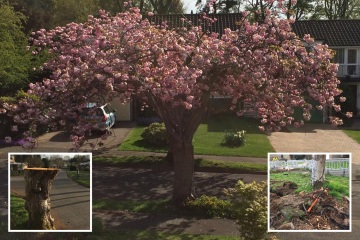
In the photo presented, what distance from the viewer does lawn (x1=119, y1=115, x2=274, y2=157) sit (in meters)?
21.0

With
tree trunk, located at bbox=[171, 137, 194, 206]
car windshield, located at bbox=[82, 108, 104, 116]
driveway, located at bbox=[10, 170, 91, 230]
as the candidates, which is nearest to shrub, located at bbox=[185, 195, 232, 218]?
tree trunk, located at bbox=[171, 137, 194, 206]

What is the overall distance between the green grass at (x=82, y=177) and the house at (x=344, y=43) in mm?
30729

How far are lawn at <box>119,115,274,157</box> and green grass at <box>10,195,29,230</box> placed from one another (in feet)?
46.8

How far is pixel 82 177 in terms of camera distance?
6.05m

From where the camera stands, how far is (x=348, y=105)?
3353cm

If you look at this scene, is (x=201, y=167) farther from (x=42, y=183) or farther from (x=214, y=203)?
(x=42, y=183)

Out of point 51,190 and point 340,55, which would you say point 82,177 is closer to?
point 51,190

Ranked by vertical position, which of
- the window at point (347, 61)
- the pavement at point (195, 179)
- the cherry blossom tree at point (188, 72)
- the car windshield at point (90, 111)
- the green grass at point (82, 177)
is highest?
the window at point (347, 61)

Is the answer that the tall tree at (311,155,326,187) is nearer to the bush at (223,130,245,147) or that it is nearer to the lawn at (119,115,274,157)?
the lawn at (119,115,274,157)

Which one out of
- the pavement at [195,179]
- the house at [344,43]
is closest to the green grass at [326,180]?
the pavement at [195,179]

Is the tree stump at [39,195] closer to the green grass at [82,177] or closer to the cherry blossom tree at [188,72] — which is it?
the green grass at [82,177]

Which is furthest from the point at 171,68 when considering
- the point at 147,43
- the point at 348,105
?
the point at 348,105

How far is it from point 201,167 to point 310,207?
11795 millimetres

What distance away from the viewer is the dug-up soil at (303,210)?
589 centimetres
